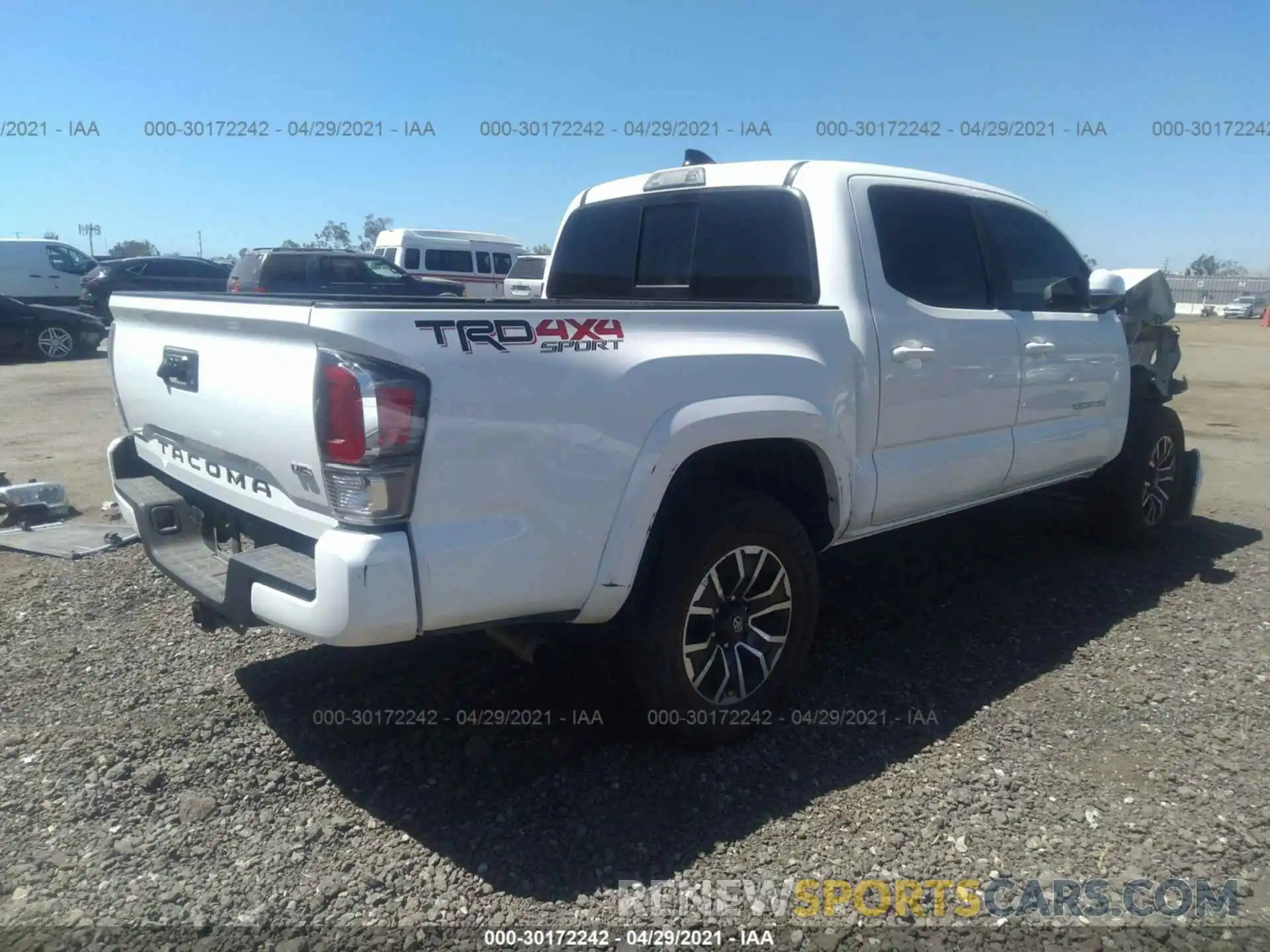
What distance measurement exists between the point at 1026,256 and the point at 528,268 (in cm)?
1540

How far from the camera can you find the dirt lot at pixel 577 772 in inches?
102

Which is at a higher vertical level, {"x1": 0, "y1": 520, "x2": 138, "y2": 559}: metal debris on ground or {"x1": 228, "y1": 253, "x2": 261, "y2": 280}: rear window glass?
{"x1": 228, "y1": 253, "x2": 261, "y2": 280}: rear window glass

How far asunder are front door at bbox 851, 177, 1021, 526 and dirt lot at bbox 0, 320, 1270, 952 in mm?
807

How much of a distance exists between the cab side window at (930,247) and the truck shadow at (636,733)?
157 cm

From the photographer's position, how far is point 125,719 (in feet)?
11.2

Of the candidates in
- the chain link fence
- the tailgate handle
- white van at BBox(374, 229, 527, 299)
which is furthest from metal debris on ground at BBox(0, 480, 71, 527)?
the chain link fence

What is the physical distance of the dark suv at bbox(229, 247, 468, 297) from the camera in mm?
15109

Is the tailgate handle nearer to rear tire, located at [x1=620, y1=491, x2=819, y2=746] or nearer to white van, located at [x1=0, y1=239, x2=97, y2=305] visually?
rear tire, located at [x1=620, y1=491, x2=819, y2=746]

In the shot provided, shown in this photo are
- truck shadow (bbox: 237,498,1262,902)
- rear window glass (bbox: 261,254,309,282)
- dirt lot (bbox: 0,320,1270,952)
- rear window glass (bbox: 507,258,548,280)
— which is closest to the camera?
dirt lot (bbox: 0,320,1270,952)

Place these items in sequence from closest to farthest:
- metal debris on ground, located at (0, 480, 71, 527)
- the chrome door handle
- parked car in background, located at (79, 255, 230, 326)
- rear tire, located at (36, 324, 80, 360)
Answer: the chrome door handle < metal debris on ground, located at (0, 480, 71, 527) < rear tire, located at (36, 324, 80, 360) < parked car in background, located at (79, 255, 230, 326)

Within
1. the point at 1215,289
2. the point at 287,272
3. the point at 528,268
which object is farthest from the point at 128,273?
the point at 1215,289

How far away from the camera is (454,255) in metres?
25.5

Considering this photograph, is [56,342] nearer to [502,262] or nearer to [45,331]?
[45,331]

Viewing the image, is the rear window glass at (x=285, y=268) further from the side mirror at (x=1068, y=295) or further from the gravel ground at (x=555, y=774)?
the side mirror at (x=1068, y=295)
